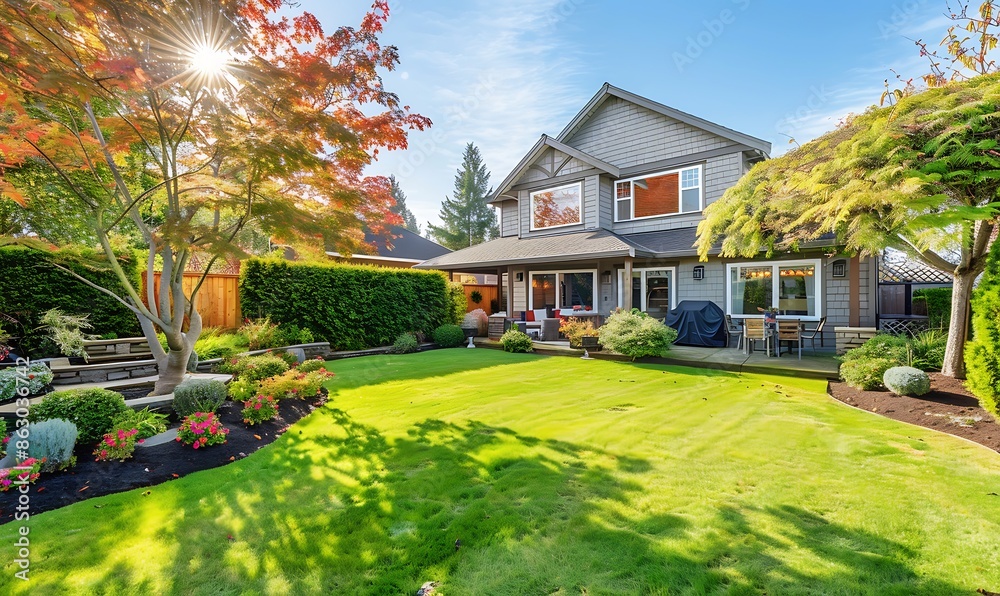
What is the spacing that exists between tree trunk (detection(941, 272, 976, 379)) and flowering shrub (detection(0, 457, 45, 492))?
11010 millimetres

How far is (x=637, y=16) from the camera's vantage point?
9.12 meters

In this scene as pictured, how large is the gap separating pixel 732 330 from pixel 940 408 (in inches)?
234

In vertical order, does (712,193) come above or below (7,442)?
above

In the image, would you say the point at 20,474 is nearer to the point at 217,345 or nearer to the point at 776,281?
the point at 217,345

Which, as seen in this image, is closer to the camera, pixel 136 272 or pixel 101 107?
pixel 136 272

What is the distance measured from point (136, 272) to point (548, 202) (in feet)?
38.1

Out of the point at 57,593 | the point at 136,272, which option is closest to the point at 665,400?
the point at 57,593

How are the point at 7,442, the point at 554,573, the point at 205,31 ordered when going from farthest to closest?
the point at 205,31 → the point at 7,442 → the point at 554,573

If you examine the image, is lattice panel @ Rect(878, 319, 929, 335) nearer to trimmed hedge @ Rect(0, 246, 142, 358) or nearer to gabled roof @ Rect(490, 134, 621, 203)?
gabled roof @ Rect(490, 134, 621, 203)

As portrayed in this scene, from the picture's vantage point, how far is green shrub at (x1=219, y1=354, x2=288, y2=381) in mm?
6367

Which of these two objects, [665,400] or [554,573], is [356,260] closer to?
[665,400]

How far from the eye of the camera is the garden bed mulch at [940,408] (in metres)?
4.41

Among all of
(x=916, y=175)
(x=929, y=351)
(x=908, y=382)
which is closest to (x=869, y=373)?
(x=908, y=382)

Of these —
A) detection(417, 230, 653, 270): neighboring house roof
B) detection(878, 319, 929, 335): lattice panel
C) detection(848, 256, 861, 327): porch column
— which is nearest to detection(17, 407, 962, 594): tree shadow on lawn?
detection(417, 230, 653, 270): neighboring house roof
